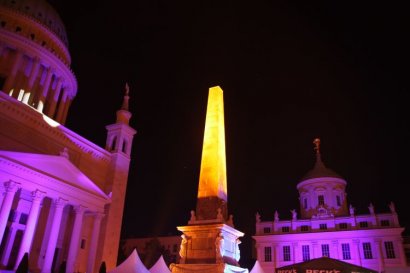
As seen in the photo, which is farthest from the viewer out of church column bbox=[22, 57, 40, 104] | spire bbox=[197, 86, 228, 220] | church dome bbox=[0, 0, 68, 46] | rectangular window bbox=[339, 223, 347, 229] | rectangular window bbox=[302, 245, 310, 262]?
rectangular window bbox=[339, 223, 347, 229]

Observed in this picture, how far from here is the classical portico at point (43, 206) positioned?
858 inches

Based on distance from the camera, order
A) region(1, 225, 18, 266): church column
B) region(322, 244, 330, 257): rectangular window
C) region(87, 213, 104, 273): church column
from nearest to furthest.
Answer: region(1, 225, 18, 266): church column
region(87, 213, 104, 273): church column
region(322, 244, 330, 257): rectangular window

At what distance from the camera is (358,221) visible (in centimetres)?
4300

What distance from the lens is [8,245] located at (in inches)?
957

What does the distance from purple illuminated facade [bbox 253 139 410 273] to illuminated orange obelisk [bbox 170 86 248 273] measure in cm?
3102

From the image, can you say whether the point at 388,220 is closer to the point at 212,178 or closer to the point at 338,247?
the point at 338,247

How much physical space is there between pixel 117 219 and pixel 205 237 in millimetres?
21042

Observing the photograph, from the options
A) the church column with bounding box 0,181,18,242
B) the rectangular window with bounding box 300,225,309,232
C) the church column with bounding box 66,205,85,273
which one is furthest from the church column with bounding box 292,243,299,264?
the church column with bounding box 0,181,18,242

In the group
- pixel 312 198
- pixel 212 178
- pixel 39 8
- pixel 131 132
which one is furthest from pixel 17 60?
pixel 312 198

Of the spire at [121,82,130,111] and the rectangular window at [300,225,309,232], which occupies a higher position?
the spire at [121,82,130,111]

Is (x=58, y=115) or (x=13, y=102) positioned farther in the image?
(x=58, y=115)

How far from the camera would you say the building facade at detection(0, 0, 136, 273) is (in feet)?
76.4

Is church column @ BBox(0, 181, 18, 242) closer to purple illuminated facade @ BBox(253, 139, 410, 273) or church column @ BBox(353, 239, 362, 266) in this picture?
purple illuminated facade @ BBox(253, 139, 410, 273)

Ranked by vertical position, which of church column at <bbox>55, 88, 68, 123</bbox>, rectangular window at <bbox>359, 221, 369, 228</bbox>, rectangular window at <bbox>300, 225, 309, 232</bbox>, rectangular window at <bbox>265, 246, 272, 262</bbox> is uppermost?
church column at <bbox>55, 88, 68, 123</bbox>
